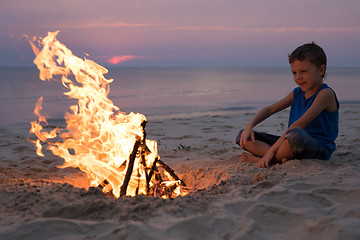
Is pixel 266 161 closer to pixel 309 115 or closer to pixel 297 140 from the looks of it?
pixel 297 140

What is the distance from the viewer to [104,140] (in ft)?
13.3

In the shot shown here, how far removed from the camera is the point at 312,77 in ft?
13.7

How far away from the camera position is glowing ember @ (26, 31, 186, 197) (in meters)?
3.67

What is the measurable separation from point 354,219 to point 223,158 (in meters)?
2.75

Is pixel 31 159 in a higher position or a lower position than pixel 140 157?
lower

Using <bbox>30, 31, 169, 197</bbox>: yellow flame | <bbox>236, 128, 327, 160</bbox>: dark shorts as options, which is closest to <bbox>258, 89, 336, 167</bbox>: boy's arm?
<bbox>236, 128, 327, 160</bbox>: dark shorts

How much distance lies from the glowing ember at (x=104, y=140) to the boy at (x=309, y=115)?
1.41 metres

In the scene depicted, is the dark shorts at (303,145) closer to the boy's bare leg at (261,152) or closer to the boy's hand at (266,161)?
the boy's bare leg at (261,152)

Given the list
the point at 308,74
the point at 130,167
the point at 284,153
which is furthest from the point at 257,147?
the point at 130,167

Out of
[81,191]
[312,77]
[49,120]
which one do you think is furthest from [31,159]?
[49,120]

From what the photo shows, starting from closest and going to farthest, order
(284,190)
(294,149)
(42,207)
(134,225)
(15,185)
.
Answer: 1. (134,225)
2. (42,207)
3. (284,190)
4. (15,185)
5. (294,149)

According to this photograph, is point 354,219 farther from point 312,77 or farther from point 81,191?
point 81,191

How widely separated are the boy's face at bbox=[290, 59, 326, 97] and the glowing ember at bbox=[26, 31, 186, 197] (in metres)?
2.00

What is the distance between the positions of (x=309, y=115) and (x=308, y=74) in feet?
1.71
